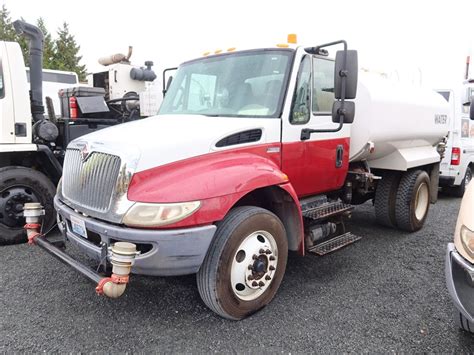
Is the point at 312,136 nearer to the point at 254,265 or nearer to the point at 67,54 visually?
the point at 254,265

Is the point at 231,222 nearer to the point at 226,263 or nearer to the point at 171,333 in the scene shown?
the point at 226,263

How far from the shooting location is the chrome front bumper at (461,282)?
236cm

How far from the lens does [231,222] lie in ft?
9.84

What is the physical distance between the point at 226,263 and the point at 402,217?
370 centimetres

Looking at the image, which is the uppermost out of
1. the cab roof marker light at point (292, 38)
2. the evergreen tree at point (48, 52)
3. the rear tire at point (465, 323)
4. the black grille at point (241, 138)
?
the evergreen tree at point (48, 52)

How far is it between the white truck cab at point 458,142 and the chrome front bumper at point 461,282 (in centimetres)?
659

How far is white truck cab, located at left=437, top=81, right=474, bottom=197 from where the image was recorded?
27.0 feet

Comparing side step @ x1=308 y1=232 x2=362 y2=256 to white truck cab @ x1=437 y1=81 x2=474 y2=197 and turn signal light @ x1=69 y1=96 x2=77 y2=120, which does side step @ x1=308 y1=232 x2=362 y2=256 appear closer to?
turn signal light @ x1=69 y1=96 x2=77 y2=120

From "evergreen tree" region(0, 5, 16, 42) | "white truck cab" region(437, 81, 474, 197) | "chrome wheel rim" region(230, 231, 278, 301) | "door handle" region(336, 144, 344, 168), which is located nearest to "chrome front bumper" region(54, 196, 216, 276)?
"chrome wheel rim" region(230, 231, 278, 301)

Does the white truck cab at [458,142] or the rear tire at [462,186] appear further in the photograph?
the rear tire at [462,186]

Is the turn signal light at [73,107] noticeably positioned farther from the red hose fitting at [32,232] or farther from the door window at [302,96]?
the door window at [302,96]

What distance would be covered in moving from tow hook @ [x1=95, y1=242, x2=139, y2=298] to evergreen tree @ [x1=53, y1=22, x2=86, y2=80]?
32.5m

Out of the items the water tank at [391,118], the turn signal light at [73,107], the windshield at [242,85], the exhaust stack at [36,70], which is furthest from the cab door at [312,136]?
the turn signal light at [73,107]

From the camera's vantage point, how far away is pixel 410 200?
5.59 metres
